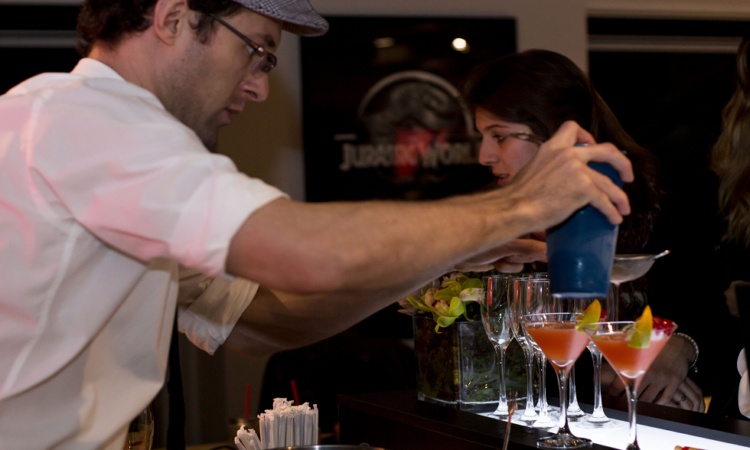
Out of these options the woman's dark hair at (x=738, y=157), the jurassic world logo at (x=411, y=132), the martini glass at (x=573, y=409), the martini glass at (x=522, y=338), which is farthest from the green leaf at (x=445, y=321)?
the jurassic world logo at (x=411, y=132)

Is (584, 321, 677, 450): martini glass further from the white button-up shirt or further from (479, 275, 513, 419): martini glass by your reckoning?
the white button-up shirt

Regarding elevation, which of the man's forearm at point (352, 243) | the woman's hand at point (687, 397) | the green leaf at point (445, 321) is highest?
the man's forearm at point (352, 243)

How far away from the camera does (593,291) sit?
98cm

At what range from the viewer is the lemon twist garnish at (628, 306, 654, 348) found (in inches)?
41.9

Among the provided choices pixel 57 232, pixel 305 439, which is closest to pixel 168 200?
pixel 57 232

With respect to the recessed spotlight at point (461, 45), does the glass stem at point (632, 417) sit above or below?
below

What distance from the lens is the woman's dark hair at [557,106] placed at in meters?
2.11

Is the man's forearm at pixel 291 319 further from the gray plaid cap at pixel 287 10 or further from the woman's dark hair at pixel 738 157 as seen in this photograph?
the woman's dark hair at pixel 738 157

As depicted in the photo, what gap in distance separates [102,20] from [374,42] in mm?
2325

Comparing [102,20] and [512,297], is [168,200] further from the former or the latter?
[512,297]

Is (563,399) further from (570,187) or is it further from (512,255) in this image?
(570,187)

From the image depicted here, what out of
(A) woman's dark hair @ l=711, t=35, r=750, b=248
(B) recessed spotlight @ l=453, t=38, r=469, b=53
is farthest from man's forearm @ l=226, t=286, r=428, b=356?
(B) recessed spotlight @ l=453, t=38, r=469, b=53

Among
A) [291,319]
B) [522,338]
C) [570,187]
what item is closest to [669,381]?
[522,338]

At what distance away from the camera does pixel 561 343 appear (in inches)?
47.9
